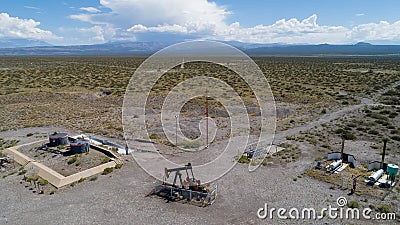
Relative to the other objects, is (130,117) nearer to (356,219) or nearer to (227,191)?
(227,191)

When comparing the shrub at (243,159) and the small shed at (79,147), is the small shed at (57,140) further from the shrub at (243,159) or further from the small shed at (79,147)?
the shrub at (243,159)

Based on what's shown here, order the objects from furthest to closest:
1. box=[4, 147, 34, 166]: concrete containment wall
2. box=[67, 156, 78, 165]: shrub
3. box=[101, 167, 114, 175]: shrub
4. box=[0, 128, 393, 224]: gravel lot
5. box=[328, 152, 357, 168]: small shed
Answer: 1. box=[4, 147, 34, 166]: concrete containment wall
2. box=[67, 156, 78, 165]: shrub
3. box=[328, 152, 357, 168]: small shed
4. box=[101, 167, 114, 175]: shrub
5. box=[0, 128, 393, 224]: gravel lot

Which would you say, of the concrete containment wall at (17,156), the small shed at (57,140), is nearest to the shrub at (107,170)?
the concrete containment wall at (17,156)

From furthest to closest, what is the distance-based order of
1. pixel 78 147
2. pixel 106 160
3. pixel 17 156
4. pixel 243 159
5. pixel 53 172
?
pixel 78 147 → pixel 17 156 → pixel 243 159 → pixel 106 160 → pixel 53 172

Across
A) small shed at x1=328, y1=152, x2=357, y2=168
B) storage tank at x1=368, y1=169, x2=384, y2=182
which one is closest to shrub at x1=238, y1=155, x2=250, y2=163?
small shed at x1=328, y1=152, x2=357, y2=168

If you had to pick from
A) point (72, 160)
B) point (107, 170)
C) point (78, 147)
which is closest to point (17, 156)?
point (78, 147)

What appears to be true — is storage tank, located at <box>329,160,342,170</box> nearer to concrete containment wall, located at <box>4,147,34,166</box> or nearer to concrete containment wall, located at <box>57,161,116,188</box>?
concrete containment wall, located at <box>57,161,116,188</box>

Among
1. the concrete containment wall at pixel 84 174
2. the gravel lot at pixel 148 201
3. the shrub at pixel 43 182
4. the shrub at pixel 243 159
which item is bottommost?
the gravel lot at pixel 148 201

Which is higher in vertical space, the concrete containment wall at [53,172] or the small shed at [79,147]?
the small shed at [79,147]

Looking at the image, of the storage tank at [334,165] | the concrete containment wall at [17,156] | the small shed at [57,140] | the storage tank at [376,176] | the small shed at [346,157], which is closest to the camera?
the storage tank at [376,176]

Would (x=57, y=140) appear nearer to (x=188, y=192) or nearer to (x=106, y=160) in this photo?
(x=106, y=160)

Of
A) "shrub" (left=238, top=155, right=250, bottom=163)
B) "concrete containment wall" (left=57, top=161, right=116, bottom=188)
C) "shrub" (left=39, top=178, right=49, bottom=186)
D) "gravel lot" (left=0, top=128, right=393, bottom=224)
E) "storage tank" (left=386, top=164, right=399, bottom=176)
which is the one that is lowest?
"gravel lot" (left=0, top=128, right=393, bottom=224)
